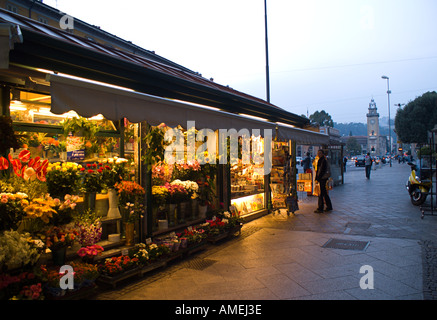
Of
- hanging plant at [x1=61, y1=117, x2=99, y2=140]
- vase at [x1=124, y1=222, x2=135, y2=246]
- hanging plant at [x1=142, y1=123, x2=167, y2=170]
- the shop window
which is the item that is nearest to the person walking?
the shop window

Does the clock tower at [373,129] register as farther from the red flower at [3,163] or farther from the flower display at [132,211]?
the red flower at [3,163]

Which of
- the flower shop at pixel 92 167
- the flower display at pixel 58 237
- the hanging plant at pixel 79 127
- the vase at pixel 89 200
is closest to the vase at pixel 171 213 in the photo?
the flower shop at pixel 92 167

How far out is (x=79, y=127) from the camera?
4777 millimetres

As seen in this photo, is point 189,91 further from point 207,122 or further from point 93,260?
point 93,260

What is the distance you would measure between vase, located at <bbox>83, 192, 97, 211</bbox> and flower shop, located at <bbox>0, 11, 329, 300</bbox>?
16mm

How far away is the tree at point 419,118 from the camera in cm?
3797

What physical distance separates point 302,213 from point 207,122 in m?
5.17

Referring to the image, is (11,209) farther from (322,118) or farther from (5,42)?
(322,118)

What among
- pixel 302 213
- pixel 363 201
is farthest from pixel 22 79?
pixel 363 201

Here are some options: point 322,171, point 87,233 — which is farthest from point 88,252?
point 322,171

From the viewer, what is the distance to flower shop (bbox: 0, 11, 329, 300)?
11.8 ft

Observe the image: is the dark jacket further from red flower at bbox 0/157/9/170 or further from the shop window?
red flower at bbox 0/157/9/170

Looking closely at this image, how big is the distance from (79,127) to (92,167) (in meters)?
0.66

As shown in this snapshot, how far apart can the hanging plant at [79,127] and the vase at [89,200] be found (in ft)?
2.87
